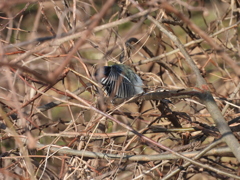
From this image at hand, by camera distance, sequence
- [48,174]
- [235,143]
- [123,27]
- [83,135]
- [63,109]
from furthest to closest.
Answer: [123,27], [63,109], [48,174], [83,135], [235,143]

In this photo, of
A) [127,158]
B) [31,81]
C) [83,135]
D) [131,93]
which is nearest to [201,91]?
[131,93]

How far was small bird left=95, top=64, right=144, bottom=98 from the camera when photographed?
200 cm

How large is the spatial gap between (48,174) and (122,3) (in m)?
1.27

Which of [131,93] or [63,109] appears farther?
[63,109]

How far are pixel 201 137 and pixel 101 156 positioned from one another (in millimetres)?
669

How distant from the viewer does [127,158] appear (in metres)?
1.97

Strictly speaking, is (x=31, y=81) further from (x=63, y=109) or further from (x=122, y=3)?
(x=63, y=109)

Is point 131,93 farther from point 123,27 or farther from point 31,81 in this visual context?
point 123,27

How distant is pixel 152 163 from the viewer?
2.19m

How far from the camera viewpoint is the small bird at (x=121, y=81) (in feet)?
6.56

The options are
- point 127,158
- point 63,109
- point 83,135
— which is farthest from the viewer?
point 63,109

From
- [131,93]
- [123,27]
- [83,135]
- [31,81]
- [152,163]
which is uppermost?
[123,27]

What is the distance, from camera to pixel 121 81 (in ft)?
A: 6.64

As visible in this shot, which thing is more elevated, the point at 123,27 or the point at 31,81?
the point at 123,27
